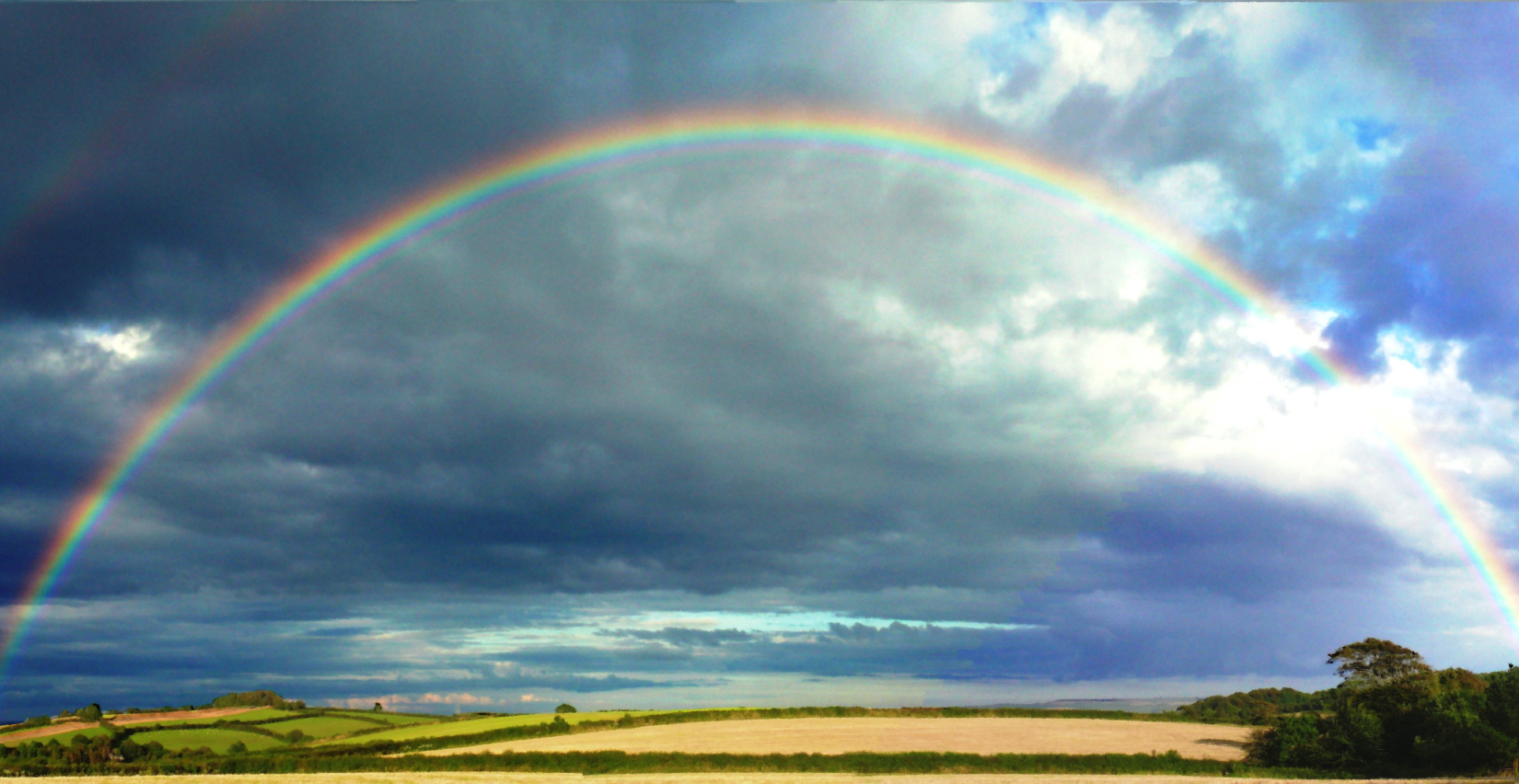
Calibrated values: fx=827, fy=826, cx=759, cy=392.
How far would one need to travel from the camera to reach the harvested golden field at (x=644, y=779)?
62125 mm

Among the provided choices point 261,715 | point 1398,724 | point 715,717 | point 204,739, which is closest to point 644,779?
point 715,717

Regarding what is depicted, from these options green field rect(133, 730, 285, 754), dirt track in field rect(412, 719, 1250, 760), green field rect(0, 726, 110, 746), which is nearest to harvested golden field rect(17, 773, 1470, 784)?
dirt track in field rect(412, 719, 1250, 760)

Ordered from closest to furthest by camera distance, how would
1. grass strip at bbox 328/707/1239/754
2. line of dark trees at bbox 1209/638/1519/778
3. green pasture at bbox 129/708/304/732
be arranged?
line of dark trees at bbox 1209/638/1519/778, grass strip at bbox 328/707/1239/754, green pasture at bbox 129/708/304/732

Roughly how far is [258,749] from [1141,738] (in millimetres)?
109859

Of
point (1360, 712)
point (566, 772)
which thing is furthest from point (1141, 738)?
point (566, 772)

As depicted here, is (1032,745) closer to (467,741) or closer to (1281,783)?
(1281,783)

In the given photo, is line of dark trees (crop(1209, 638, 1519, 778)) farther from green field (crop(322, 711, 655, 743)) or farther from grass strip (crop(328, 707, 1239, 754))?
green field (crop(322, 711, 655, 743))

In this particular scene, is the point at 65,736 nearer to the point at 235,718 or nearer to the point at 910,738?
the point at 235,718

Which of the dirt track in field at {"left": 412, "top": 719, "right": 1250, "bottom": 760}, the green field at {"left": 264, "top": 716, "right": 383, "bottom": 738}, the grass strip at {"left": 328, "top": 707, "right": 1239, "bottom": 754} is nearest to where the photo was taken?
the dirt track in field at {"left": 412, "top": 719, "right": 1250, "bottom": 760}

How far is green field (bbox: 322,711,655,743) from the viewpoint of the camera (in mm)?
112000

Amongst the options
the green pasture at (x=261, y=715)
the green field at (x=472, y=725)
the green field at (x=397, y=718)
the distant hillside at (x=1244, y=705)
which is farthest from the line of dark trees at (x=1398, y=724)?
the green pasture at (x=261, y=715)

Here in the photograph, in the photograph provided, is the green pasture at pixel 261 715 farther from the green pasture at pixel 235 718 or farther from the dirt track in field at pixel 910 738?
the dirt track in field at pixel 910 738

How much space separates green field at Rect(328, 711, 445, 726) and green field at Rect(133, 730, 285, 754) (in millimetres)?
21767

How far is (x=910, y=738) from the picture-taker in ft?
289
